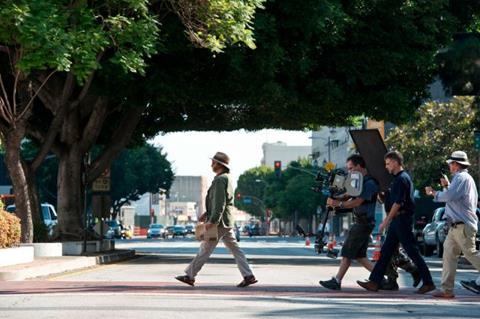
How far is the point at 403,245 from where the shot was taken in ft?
57.5

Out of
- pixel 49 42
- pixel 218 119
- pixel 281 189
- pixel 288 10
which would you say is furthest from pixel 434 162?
pixel 281 189

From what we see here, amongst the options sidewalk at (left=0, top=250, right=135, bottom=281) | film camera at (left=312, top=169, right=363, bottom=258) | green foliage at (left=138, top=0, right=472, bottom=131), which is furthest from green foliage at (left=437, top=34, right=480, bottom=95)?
film camera at (left=312, top=169, right=363, bottom=258)

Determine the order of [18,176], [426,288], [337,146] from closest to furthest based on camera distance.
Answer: [426,288], [18,176], [337,146]

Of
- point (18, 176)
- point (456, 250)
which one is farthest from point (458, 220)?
point (18, 176)

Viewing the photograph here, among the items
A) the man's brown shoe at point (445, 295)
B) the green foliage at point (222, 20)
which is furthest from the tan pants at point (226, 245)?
the green foliage at point (222, 20)

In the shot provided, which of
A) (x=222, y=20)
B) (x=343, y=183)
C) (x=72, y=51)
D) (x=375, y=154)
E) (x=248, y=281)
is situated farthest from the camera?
(x=222, y=20)

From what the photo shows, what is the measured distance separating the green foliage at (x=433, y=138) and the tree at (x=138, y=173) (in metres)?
34.4

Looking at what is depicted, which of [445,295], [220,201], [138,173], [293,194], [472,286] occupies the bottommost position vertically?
[445,295]

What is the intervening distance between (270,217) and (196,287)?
15490cm

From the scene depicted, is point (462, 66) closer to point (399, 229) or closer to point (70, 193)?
point (70, 193)

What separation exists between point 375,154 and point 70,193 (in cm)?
1696

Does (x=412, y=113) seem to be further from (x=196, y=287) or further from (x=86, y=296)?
(x=86, y=296)

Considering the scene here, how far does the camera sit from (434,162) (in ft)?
210

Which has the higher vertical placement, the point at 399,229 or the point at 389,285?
the point at 399,229
